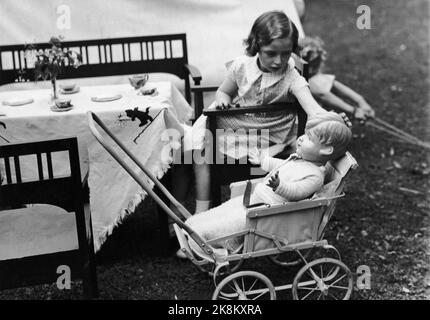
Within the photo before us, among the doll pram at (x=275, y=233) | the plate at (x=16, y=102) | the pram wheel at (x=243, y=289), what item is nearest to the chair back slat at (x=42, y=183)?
the doll pram at (x=275, y=233)

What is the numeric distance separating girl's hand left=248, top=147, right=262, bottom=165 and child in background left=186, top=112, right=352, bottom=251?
6.4 inches

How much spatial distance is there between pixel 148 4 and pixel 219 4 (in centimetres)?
64

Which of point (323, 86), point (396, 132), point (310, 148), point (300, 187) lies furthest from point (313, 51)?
point (300, 187)

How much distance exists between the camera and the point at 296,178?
306cm

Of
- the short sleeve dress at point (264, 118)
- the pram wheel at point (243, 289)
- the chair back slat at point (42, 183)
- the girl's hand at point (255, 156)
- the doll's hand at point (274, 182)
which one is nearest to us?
the chair back slat at point (42, 183)

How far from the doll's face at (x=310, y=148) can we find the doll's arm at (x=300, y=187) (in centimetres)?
10

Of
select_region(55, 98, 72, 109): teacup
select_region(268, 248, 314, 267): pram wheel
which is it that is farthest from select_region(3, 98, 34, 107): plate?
select_region(268, 248, 314, 267): pram wheel

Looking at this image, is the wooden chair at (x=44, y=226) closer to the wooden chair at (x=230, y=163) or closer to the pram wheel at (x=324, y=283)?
the wooden chair at (x=230, y=163)

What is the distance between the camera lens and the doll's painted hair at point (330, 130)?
297 cm

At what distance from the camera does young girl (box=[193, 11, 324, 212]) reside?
353 cm

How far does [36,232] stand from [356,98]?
128 inches

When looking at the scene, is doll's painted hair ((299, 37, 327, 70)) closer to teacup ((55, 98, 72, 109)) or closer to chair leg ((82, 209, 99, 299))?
teacup ((55, 98, 72, 109))
